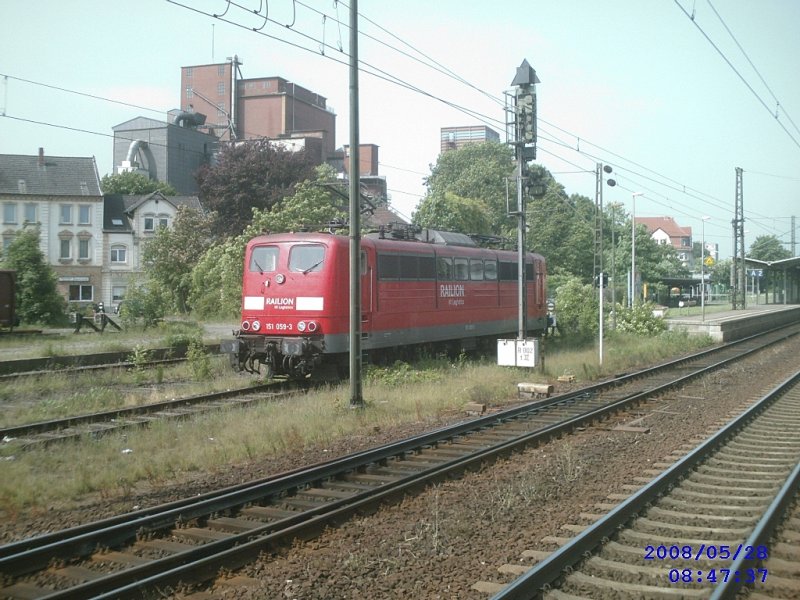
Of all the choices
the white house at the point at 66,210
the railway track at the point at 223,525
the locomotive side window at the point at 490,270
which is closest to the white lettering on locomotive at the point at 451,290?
the locomotive side window at the point at 490,270

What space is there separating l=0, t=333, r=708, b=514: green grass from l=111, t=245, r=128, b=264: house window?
42769 mm

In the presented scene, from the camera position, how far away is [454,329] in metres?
20.4

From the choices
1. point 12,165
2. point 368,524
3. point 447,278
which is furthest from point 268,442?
point 12,165

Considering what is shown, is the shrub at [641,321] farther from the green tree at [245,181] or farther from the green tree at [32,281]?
the green tree at [245,181]

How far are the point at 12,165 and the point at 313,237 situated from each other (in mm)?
45278

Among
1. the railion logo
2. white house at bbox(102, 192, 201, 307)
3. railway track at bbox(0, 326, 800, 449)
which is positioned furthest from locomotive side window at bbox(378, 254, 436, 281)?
white house at bbox(102, 192, 201, 307)

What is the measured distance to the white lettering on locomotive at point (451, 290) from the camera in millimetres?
19608

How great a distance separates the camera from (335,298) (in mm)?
15578

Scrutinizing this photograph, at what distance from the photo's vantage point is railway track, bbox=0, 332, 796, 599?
5473 mm

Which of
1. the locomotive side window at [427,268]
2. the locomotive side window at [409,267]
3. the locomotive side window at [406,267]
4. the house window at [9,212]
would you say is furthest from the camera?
the house window at [9,212]

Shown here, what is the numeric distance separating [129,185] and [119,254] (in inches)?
438

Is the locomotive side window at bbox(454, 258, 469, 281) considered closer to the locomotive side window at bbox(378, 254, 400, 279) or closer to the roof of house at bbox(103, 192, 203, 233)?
the locomotive side window at bbox(378, 254, 400, 279)

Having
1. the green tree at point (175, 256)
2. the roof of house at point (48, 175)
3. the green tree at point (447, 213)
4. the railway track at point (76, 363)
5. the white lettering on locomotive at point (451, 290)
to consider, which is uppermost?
the roof of house at point (48, 175)

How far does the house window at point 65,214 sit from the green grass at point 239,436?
144 feet
